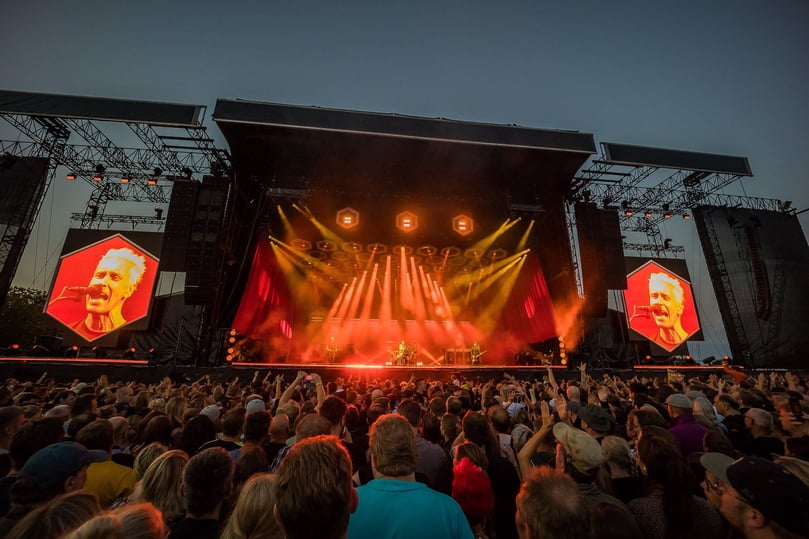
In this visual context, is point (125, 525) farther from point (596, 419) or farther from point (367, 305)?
point (367, 305)

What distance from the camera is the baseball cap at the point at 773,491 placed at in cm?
158

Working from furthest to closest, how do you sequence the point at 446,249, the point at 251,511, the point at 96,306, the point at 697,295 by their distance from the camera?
the point at 697,295 < the point at 96,306 < the point at 446,249 < the point at 251,511

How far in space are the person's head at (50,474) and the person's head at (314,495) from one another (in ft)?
5.30

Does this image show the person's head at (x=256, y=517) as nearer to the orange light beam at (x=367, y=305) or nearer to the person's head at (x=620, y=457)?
the person's head at (x=620, y=457)

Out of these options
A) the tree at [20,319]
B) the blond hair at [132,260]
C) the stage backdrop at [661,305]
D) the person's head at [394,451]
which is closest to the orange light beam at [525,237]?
the stage backdrop at [661,305]

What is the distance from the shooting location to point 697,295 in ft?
89.4

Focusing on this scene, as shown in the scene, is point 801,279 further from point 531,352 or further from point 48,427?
point 48,427

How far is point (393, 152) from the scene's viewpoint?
1533 centimetres

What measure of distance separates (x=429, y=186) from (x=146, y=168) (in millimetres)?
13164

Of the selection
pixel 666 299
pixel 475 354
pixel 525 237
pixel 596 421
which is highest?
pixel 525 237

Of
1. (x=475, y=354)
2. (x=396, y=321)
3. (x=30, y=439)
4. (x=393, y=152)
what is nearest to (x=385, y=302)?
(x=396, y=321)

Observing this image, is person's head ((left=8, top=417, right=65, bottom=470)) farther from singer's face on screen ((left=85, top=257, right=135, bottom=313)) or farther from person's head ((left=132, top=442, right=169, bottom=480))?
singer's face on screen ((left=85, top=257, right=135, bottom=313))

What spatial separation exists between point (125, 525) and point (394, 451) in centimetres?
112

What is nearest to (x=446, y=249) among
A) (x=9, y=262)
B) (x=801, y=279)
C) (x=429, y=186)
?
(x=429, y=186)
